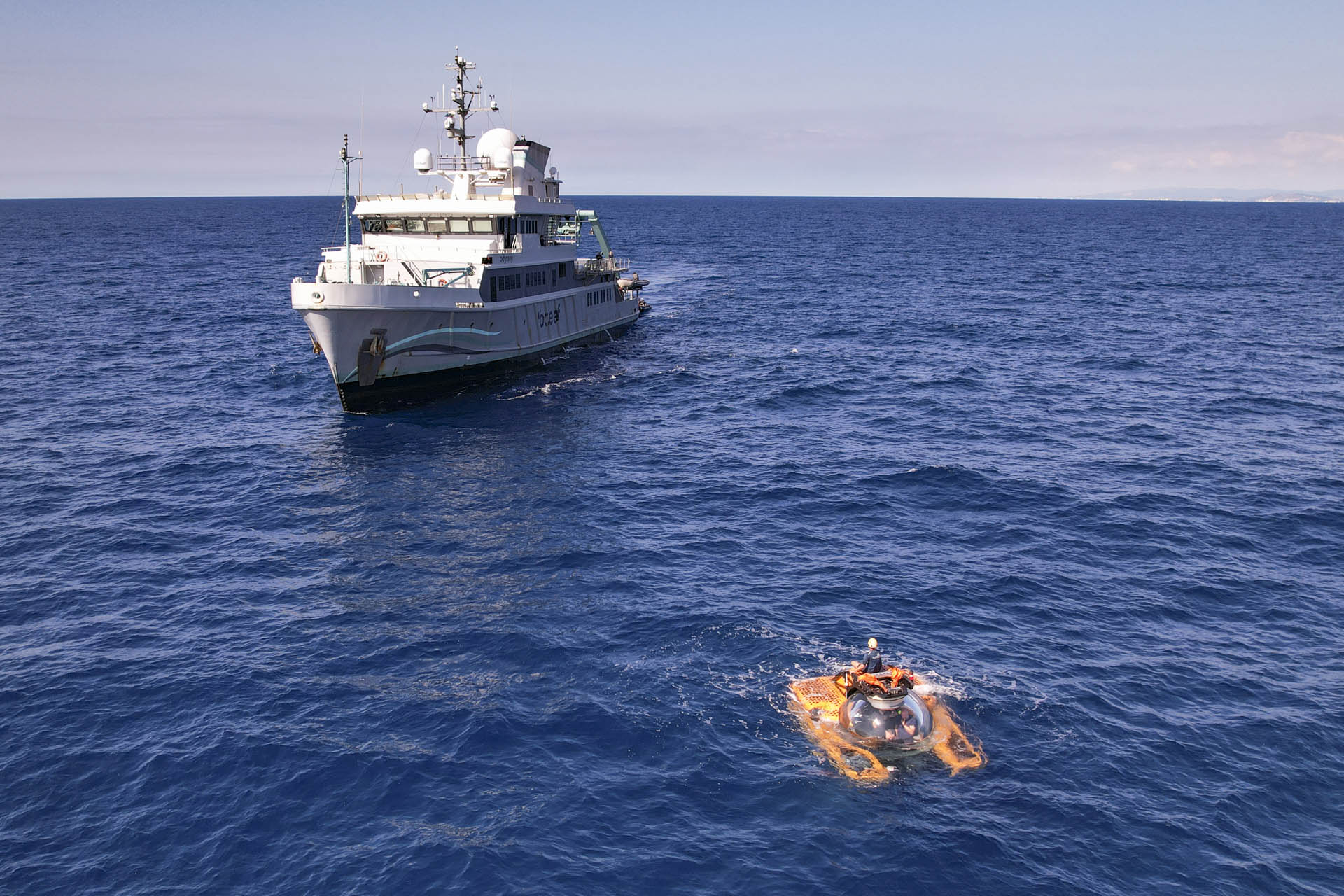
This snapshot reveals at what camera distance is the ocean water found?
18.3m

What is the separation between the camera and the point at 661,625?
26703 millimetres

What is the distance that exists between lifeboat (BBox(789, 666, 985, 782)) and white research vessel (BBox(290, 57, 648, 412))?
1320 inches

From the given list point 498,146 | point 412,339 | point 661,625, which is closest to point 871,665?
point 661,625

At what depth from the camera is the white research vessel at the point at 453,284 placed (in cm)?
4619

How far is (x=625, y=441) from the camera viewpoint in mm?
45125

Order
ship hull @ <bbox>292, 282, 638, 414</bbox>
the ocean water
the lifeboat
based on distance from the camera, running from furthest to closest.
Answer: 1. ship hull @ <bbox>292, 282, 638, 414</bbox>
2. the lifeboat
3. the ocean water

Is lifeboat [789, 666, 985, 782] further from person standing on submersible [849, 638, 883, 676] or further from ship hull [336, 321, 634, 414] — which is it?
ship hull [336, 321, 634, 414]

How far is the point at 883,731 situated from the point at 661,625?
25.7ft

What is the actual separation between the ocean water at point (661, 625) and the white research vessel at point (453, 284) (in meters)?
2.64

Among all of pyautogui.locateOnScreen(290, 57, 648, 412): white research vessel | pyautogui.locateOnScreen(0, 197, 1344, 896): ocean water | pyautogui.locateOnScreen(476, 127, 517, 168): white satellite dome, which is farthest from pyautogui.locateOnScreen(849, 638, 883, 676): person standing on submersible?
pyautogui.locateOnScreen(476, 127, 517, 168): white satellite dome

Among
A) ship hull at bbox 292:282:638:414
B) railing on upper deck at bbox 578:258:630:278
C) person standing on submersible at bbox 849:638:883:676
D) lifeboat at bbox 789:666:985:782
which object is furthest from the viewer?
railing on upper deck at bbox 578:258:630:278

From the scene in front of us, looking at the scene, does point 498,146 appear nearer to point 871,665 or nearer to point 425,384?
point 425,384

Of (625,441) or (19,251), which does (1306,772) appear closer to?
(625,441)

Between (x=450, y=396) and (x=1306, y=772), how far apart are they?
142ft
